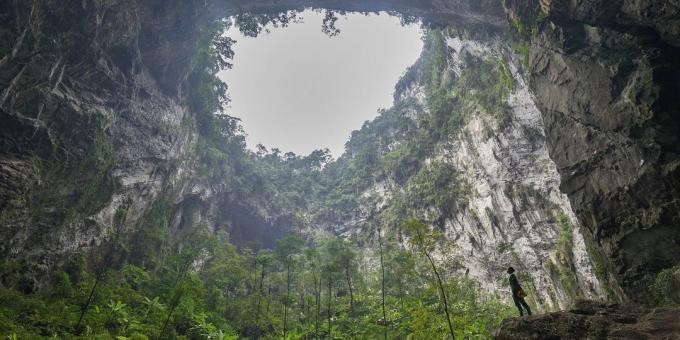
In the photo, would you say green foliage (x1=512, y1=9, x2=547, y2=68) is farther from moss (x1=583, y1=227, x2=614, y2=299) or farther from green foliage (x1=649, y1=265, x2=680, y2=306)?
green foliage (x1=649, y1=265, x2=680, y2=306)

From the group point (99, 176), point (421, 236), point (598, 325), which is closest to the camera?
point (598, 325)

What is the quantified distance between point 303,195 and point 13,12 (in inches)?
1538

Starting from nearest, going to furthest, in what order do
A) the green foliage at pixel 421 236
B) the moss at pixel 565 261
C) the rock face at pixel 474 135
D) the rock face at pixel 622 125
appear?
the green foliage at pixel 421 236 → the rock face at pixel 622 125 → the rock face at pixel 474 135 → the moss at pixel 565 261

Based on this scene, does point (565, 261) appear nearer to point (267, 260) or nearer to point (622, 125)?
point (622, 125)

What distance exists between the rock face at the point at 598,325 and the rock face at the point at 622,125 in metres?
5.81

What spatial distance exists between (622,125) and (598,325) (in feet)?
28.8

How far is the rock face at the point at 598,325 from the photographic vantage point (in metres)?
5.80

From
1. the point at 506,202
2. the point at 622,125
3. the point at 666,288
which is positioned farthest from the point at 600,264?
the point at 506,202

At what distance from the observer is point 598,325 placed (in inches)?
249

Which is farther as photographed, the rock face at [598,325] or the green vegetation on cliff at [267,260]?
the green vegetation on cliff at [267,260]

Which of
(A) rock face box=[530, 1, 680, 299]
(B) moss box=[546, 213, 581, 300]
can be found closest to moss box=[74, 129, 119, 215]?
(A) rock face box=[530, 1, 680, 299]

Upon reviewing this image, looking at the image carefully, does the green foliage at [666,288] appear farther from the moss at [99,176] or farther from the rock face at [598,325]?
the moss at [99,176]

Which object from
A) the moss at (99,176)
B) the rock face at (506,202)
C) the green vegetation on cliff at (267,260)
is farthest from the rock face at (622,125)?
the moss at (99,176)

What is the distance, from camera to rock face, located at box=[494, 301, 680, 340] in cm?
580
